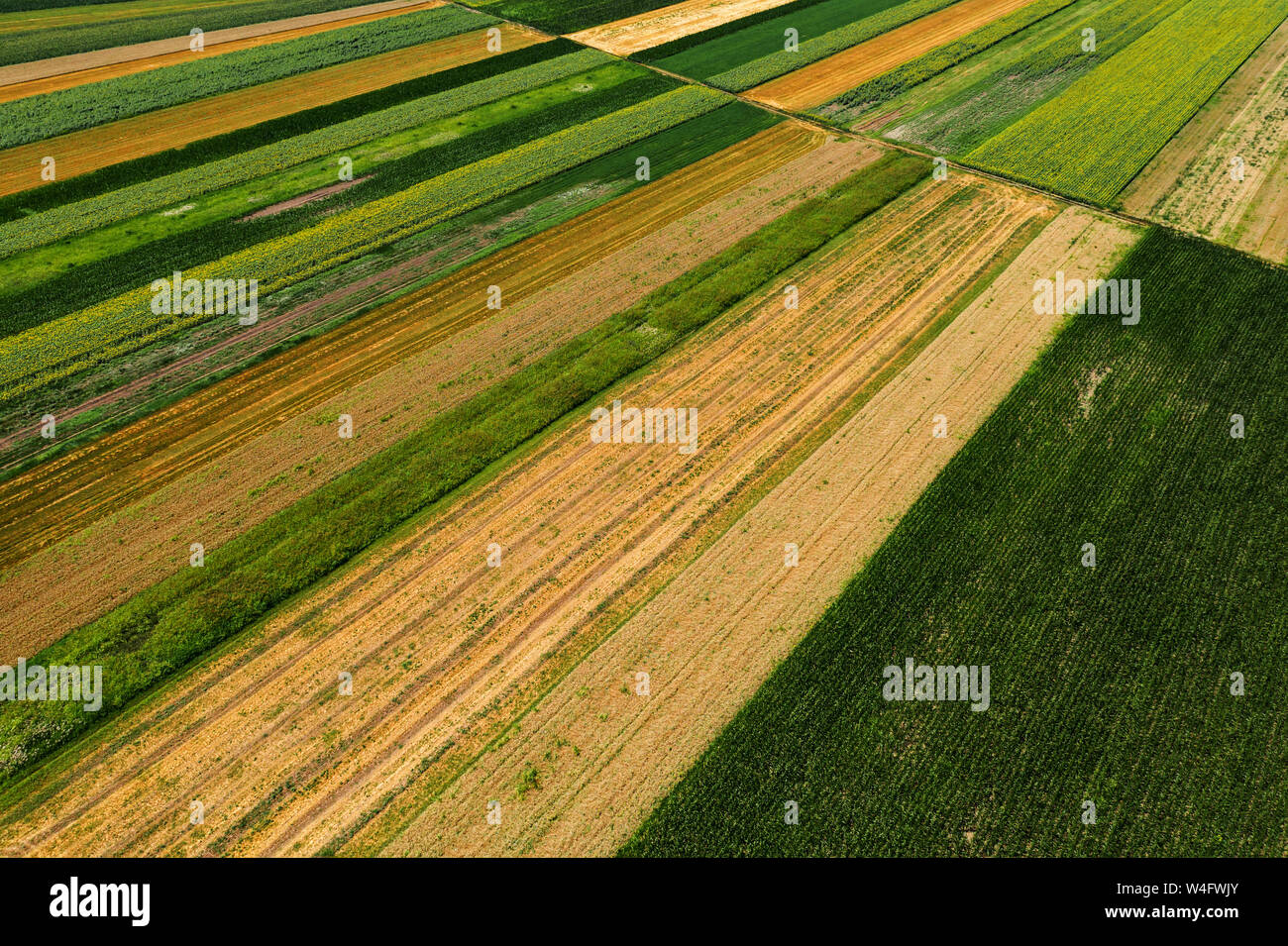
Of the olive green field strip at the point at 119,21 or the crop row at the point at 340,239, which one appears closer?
the crop row at the point at 340,239

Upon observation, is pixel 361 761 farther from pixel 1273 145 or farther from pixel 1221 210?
pixel 1273 145

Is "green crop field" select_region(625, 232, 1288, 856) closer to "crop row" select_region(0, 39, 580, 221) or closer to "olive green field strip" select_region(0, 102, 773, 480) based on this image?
"olive green field strip" select_region(0, 102, 773, 480)

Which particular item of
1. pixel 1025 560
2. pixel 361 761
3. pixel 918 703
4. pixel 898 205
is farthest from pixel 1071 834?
pixel 898 205

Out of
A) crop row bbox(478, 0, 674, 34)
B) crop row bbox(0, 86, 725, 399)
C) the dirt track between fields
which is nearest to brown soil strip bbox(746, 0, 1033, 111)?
crop row bbox(0, 86, 725, 399)

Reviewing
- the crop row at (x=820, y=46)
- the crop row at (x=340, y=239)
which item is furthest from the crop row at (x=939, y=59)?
the crop row at (x=340, y=239)

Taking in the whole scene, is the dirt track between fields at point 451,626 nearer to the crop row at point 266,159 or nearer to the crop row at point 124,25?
the crop row at point 266,159
